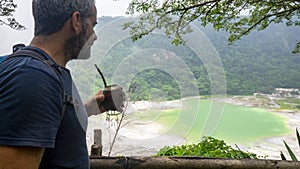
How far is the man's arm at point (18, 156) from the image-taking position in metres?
0.42

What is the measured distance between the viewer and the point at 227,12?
2941 millimetres

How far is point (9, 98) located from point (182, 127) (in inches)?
26.8

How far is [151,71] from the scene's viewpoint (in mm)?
1032

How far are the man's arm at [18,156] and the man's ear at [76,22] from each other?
260 mm

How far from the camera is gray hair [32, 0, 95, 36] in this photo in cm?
54

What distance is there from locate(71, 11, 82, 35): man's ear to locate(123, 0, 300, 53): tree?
6.37 ft

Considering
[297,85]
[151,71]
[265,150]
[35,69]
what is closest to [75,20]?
[35,69]

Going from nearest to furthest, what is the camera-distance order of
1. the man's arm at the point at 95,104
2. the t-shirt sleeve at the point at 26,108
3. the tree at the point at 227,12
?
the t-shirt sleeve at the point at 26,108 → the man's arm at the point at 95,104 → the tree at the point at 227,12

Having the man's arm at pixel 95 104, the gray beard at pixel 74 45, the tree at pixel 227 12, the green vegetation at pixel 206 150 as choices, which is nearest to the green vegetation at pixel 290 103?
the tree at pixel 227 12

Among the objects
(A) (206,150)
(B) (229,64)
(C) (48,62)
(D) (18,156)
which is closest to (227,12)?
(B) (229,64)

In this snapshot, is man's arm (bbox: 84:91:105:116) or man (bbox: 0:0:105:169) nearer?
man (bbox: 0:0:105:169)

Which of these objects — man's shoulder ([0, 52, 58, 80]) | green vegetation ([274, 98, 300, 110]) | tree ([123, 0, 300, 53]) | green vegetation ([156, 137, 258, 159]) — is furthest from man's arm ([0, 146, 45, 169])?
green vegetation ([274, 98, 300, 110])

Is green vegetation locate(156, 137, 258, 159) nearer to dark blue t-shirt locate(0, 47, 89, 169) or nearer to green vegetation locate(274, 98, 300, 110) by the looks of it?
dark blue t-shirt locate(0, 47, 89, 169)

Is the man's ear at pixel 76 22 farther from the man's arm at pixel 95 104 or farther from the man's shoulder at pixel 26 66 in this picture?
the man's arm at pixel 95 104
